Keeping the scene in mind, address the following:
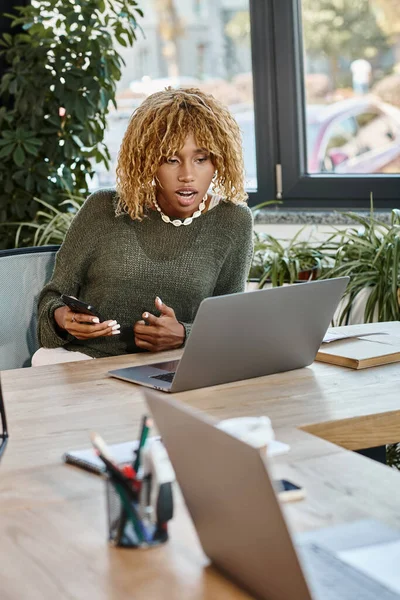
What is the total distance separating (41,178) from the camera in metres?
3.88

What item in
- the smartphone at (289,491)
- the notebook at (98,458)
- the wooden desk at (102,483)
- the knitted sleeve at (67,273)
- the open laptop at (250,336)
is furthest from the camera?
the knitted sleeve at (67,273)

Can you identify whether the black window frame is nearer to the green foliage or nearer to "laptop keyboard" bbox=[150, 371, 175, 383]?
the green foliage

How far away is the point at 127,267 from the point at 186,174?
0.28 m

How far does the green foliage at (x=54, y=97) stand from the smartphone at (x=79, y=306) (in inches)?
68.2

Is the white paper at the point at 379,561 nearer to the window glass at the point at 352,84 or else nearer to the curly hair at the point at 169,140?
the curly hair at the point at 169,140

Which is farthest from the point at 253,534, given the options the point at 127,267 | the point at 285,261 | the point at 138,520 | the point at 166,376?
the point at 285,261

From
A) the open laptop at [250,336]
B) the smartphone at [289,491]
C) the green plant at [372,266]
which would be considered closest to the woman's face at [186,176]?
the open laptop at [250,336]

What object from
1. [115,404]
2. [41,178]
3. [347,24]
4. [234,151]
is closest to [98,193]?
[234,151]

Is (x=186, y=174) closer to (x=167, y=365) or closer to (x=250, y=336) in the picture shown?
(x=167, y=365)

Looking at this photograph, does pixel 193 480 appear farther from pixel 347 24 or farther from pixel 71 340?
pixel 347 24

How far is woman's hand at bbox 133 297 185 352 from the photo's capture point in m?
2.13

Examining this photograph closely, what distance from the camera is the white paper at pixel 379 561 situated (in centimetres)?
94

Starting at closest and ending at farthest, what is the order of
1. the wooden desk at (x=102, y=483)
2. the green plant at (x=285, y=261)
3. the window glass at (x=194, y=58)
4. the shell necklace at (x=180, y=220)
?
1. the wooden desk at (x=102, y=483)
2. the shell necklace at (x=180, y=220)
3. the green plant at (x=285, y=261)
4. the window glass at (x=194, y=58)

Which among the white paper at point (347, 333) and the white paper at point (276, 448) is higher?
the white paper at point (276, 448)
